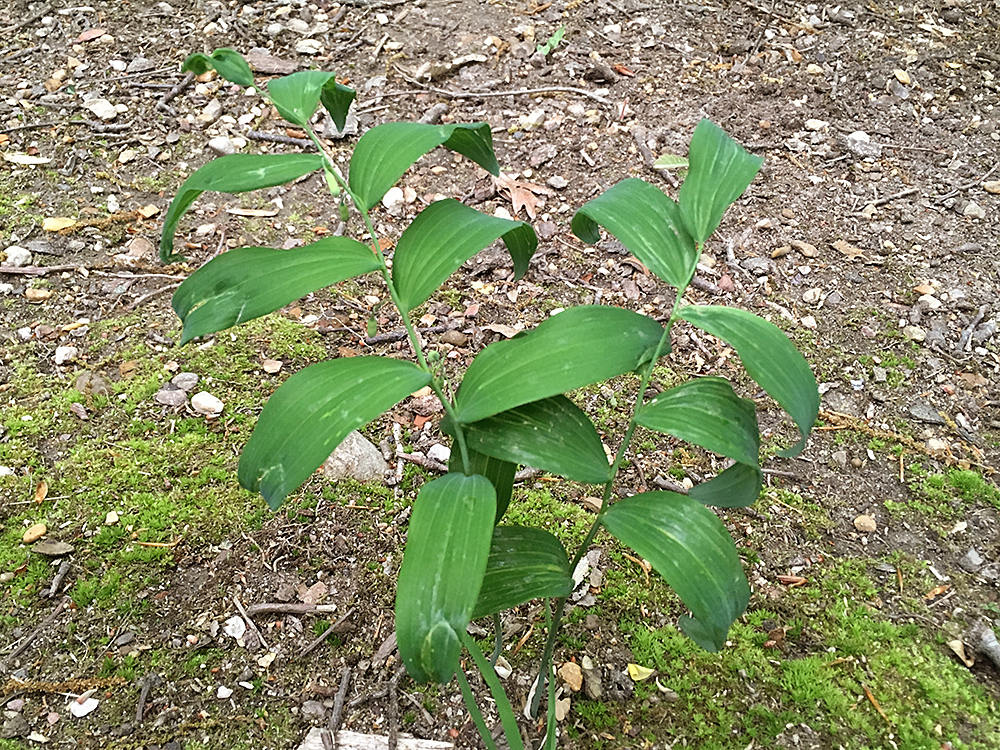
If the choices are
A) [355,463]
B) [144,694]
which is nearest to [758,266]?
[355,463]

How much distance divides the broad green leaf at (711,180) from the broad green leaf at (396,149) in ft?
0.72

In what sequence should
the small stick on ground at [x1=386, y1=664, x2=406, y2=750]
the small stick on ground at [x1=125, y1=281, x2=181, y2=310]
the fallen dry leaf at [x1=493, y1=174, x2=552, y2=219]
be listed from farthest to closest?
1. the fallen dry leaf at [x1=493, y1=174, x2=552, y2=219]
2. the small stick on ground at [x1=125, y1=281, x2=181, y2=310]
3. the small stick on ground at [x1=386, y1=664, x2=406, y2=750]

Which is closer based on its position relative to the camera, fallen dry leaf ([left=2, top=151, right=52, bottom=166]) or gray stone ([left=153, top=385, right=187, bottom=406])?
gray stone ([left=153, top=385, right=187, bottom=406])

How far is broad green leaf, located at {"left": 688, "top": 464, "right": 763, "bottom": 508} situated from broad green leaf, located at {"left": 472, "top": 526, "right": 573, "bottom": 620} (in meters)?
0.19

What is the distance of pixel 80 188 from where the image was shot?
7.51 feet

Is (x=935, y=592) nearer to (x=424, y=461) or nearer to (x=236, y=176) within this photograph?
(x=424, y=461)

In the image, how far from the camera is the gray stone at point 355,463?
1.67 metres

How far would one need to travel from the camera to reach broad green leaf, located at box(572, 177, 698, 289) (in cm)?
90

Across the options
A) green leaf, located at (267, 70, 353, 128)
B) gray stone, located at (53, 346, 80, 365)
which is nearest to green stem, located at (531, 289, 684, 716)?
green leaf, located at (267, 70, 353, 128)

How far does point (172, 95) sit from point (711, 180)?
7.18 ft

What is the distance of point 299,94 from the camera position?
0.92 metres

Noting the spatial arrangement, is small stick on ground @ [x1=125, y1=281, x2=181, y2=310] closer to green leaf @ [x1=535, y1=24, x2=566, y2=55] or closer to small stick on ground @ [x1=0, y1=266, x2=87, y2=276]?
small stick on ground @ [x1=0, y1=266, x2=87, y2=276]

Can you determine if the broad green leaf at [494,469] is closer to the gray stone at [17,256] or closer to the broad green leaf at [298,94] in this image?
the broad green leaf at [298,94]

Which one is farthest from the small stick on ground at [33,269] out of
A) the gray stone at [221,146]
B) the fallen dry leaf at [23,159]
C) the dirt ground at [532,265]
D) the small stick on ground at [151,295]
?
Result: the gray stone at [221,146]
